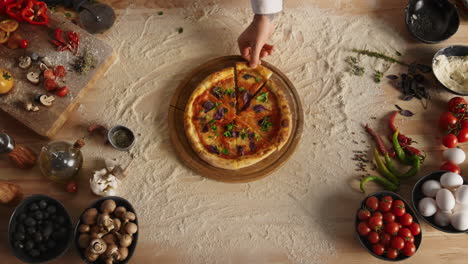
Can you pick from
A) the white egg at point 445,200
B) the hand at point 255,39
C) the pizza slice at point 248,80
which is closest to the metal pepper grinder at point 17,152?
the pizza slice at point 248,80

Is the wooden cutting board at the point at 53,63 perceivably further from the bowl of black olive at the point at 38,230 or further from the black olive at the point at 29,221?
the black olive at the point at 29,221

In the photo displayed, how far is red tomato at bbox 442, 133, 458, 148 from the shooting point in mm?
4027

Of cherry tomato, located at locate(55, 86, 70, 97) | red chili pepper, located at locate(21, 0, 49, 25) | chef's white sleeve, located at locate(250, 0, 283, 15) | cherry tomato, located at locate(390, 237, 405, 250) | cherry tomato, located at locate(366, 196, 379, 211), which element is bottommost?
cherry tomato, located at locate(390, 237, 405, 250)

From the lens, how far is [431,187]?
12.4 feet

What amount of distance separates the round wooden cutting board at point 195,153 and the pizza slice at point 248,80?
0.13 m

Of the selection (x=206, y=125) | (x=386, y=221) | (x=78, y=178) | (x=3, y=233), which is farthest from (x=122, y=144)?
(x=386, y=221)

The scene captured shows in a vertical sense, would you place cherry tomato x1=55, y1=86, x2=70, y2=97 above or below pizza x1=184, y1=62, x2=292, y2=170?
above

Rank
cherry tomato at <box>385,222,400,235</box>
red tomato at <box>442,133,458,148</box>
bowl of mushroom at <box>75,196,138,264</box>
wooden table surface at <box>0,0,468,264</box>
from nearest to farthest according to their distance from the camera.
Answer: bowl of mushroom at <box>75,196,138,264</box> < cherry tomato at <box>385,222,400,235</box> < wooden table surface at <box>0,0,468,264</box> < red tomato at <box>442,133,458,148</box>

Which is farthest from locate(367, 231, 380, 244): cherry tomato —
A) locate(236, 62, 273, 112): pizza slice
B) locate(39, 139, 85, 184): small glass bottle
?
locate(39, 139, 85, 184): small glass bottle

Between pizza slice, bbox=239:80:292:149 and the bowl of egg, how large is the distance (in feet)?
4.27

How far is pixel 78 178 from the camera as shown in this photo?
4035 mm

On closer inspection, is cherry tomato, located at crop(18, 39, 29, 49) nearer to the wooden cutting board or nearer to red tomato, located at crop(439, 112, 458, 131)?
the wooden cutting board

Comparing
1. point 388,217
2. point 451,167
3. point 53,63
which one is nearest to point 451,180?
point 451,167

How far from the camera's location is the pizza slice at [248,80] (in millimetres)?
4191
